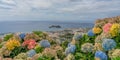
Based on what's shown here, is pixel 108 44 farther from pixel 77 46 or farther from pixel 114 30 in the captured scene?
pixel 77 46

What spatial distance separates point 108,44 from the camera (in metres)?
7.29

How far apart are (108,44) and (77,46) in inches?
42.3

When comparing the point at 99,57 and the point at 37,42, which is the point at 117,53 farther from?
the point at 37,42

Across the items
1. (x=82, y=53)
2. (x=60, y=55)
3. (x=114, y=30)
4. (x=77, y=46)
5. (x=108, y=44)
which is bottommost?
(x=60, y=55)

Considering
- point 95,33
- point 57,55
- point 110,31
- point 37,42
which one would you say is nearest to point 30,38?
point 37,42

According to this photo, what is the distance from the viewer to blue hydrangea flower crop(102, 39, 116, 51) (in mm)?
7262

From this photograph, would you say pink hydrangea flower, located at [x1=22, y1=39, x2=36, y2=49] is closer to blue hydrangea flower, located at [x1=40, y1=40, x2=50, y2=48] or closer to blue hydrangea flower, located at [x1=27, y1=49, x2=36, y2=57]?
blue hydrangea flower, located at [x1=40, y1=40, x2=50, y2=48]

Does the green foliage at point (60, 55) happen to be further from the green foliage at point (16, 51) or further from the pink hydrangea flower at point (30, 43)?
the green foliage at point (16, 51)

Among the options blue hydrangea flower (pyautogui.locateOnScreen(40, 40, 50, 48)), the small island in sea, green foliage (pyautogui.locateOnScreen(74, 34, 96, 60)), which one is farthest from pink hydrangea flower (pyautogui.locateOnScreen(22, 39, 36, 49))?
green foliage (pyautogui.locateOnScreen(74, 34, 96, 60))

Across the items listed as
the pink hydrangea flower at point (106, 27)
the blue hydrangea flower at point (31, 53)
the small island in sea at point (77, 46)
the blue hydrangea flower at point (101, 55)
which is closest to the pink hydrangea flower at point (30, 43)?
the small island in sea at point (77, 46)

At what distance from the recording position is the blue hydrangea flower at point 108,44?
7.26 m

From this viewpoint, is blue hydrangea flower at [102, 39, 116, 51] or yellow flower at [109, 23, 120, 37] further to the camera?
yellow flower at [109, 23, 120, 37]

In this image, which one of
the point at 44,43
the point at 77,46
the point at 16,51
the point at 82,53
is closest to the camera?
the point at 82,53

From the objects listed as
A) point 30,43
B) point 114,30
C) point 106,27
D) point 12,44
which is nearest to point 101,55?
point 114,30
